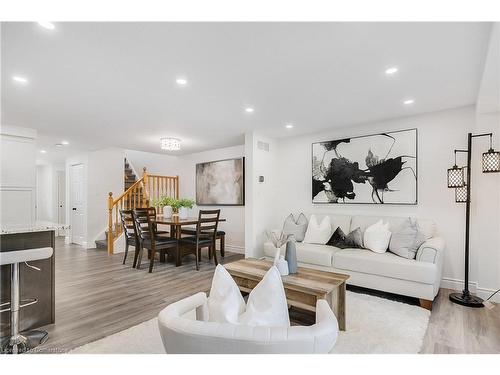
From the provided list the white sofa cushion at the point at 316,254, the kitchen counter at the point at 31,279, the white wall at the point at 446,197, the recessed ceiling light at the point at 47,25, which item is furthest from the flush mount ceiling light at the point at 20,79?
the white wall at the point at 446,197

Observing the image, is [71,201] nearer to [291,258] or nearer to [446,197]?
[291,258]

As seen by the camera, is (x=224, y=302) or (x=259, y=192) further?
(x=259, y=192)

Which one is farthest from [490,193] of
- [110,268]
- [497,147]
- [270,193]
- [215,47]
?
[110,268]

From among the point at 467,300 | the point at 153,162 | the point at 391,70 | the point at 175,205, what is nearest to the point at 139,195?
the point at 153,162

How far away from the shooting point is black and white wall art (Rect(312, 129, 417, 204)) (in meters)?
3.67

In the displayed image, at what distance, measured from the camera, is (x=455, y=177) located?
3070 mm

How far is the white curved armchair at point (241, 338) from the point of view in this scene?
88 centimetres

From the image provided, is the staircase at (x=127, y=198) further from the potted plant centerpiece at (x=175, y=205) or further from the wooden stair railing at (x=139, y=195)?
the potted plant centerpiece at (x=175, y=205)

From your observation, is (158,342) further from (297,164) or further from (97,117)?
(297,164)

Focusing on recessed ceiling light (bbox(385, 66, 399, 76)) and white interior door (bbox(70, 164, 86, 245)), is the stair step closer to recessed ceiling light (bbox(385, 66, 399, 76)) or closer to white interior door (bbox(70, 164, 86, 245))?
white interior door (bbox(70, 164, 86, 245))

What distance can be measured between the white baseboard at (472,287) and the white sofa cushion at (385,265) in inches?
35.6

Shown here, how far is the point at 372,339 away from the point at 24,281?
3.05 metres

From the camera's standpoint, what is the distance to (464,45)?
6.34ft

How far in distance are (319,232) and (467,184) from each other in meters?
1.89
